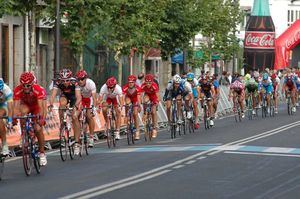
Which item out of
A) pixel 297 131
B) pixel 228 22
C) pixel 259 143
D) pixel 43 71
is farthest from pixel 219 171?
pixel 228 22

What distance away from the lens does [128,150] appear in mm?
22078

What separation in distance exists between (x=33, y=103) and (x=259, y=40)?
59127 mm

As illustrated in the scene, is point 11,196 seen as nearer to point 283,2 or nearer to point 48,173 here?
point 48,173

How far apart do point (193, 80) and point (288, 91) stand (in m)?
9.48

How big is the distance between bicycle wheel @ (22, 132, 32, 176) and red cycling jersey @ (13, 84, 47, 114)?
31.0 inches

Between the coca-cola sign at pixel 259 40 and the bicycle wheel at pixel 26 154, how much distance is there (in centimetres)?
5971

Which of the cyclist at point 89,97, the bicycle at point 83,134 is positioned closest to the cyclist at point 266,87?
the cyclist at point 89,97

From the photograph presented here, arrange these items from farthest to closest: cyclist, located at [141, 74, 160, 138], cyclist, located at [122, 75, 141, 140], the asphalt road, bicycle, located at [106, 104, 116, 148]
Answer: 1. cyclist, located at [141, 74, 160, 138]
2. cyclist, located at [122, 75, 141, 140]
3. bicycle, located at [106, 104, 116, 148]
4. the asphalt road

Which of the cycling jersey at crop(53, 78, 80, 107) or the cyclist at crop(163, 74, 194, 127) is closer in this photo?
the cycling jersey at crop(53, 78, 80, 107)

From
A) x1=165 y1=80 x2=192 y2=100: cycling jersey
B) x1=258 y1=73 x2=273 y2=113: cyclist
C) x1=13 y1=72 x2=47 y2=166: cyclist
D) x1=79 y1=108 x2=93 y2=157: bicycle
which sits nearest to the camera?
x1=13 y1=72 x2=47 y2=166: cyclist

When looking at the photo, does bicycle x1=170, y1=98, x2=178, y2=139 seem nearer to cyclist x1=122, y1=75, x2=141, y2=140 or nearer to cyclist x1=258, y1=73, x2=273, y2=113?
cyclist x1=122, y1=75, x2=141, y2=140

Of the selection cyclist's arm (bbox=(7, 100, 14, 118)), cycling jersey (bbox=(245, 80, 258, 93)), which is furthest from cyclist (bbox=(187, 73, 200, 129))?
cyclist's arm (bbox=(7, 100, 14, 118))

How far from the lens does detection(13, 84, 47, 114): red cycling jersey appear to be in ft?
57.0

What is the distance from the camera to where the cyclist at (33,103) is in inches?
680
